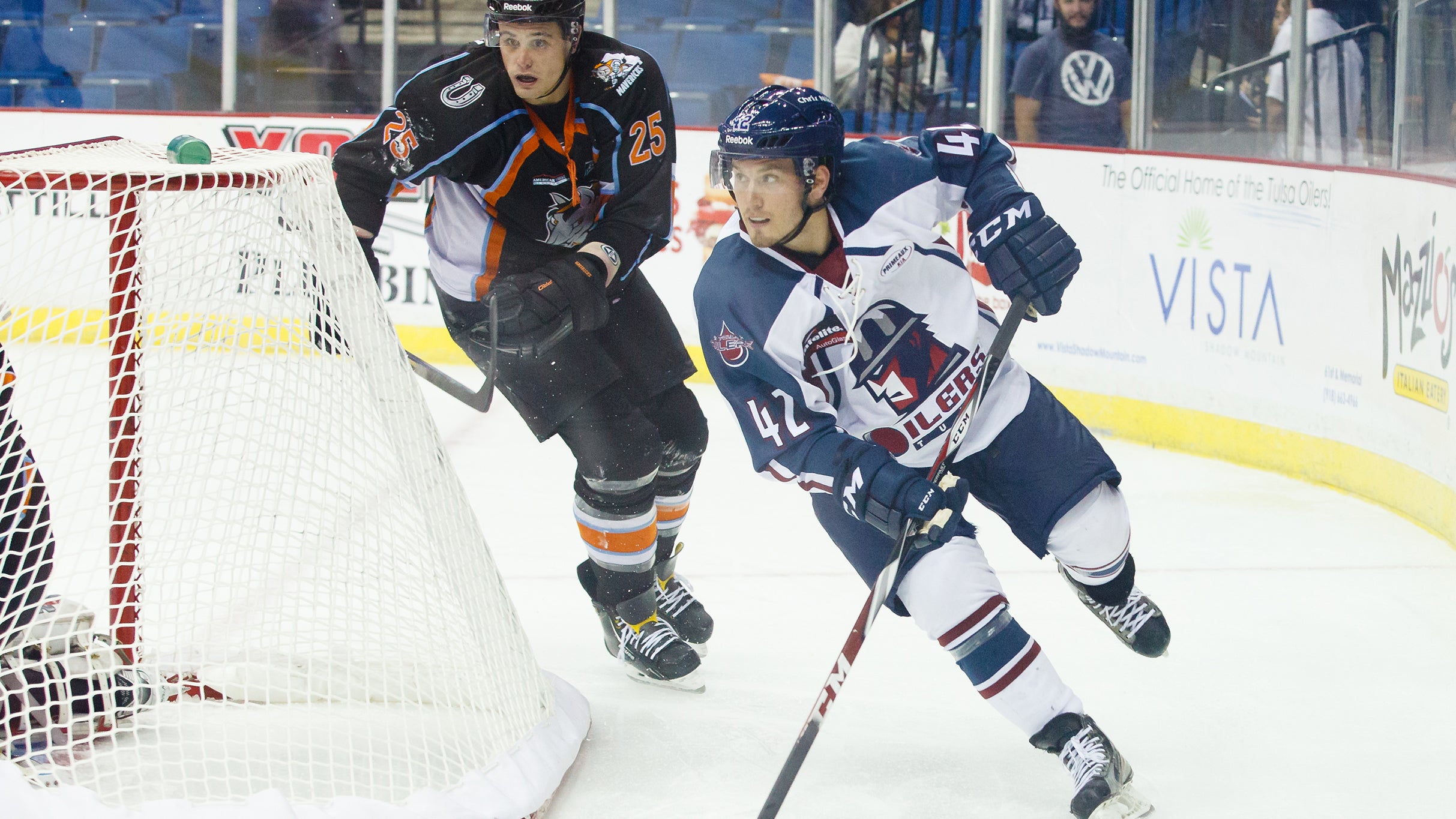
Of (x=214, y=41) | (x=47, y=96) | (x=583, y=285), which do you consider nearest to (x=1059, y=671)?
(x=583, y=285)

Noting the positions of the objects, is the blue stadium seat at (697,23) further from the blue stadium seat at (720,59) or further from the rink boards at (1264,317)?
the rink boards at (1264,317)

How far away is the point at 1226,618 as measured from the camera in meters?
2.71

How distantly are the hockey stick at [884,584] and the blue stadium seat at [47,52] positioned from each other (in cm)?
566

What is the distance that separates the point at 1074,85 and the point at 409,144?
3042 mm

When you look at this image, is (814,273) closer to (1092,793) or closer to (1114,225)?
(1092,793)

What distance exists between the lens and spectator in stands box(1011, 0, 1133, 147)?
15.0ft

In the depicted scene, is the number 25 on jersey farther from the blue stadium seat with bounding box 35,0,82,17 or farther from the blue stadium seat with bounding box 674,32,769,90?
the blue stadium seat with bounding box 35,0,82,17

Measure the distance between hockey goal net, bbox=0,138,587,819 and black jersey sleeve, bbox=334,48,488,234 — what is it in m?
0.29

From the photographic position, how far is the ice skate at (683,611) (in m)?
2.47

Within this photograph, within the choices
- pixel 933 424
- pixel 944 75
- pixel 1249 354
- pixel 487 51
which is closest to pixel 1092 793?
pixel 933 424

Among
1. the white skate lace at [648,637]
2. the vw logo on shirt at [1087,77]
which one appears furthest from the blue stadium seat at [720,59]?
the white skate lace at [648,637]

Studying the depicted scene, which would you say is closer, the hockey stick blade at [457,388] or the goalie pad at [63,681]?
the goalie pad at [63,681]

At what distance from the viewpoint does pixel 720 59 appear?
6.07 meters

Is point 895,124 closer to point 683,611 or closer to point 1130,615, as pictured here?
point 683,611
